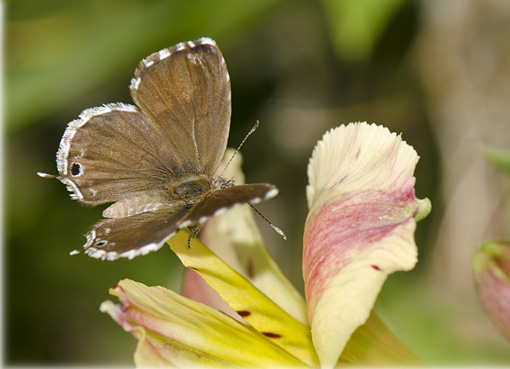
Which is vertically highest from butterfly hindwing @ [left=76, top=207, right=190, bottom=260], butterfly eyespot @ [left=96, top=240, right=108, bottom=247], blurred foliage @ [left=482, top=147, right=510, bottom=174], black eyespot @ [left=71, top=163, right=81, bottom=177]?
blurred foliage @ [left=482, top=147, right=510, bottom=174]

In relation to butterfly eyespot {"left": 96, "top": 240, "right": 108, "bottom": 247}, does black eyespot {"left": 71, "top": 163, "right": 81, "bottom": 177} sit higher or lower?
Answer: higher

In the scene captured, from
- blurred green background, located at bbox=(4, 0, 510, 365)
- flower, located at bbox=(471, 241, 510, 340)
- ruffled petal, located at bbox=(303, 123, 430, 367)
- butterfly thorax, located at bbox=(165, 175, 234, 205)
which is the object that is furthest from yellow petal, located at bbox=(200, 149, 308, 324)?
blurred green background, located at bbox=(4, 0, 510, 365)

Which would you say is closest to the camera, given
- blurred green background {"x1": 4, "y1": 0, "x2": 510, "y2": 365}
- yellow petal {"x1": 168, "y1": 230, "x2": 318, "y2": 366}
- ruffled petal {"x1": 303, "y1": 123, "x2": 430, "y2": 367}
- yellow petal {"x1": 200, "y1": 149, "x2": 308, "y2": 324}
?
ruffled petal {"x1": 303, "y1": 123, "x2": 430, "y2": 367}

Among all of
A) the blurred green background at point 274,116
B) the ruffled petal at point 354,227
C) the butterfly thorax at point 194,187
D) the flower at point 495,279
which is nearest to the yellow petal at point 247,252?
the butterfly thorax at point 194,187

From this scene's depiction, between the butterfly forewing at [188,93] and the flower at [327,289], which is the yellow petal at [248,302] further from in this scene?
the butterfly forewing at [188,93]

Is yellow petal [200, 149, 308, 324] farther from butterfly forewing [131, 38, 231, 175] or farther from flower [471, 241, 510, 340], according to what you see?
flower [471, 241, 510, 340]

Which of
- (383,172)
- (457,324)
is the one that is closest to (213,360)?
(383,172)

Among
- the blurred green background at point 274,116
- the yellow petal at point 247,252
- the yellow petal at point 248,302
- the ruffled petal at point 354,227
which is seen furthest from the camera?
the blurred green background at point 274,116
